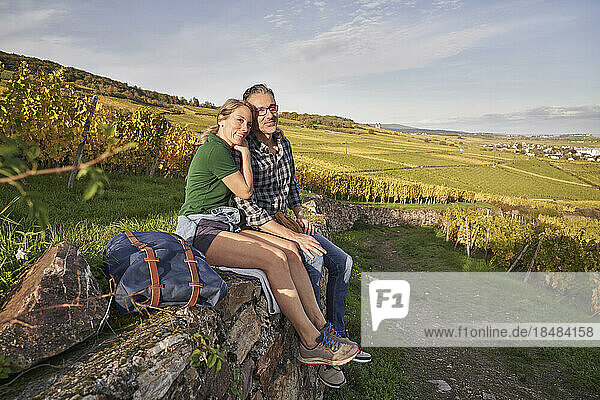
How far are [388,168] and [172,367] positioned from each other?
43785 mm

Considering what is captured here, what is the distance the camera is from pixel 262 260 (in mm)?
2805

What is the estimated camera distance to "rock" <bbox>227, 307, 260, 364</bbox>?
2523mm

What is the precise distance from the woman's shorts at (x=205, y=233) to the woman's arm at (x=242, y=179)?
1.12ft

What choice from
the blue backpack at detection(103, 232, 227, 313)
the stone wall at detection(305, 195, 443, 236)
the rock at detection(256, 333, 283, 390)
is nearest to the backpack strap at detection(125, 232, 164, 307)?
the blue backpack at detection(103, 232, 227, 313)

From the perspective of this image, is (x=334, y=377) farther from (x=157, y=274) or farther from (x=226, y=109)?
(x=226, y=109)

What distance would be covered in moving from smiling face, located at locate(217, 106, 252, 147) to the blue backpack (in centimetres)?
114

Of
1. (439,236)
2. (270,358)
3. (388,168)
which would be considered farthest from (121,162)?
(388,168)

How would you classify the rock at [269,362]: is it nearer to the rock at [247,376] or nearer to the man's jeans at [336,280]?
the rock at [247,376]

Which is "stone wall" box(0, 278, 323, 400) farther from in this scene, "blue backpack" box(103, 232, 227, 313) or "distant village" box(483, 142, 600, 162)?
"distant village" box(483, 142, 600, 162)

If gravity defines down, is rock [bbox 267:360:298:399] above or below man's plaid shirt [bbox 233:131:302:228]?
below

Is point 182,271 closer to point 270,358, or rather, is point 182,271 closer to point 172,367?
point 172,367

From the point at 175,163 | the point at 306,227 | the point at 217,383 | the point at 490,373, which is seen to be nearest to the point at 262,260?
the point at 217,383

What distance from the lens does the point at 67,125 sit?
7.73 metres

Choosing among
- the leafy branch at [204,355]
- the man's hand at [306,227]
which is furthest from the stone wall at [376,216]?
the leafy branch at [204,355]
